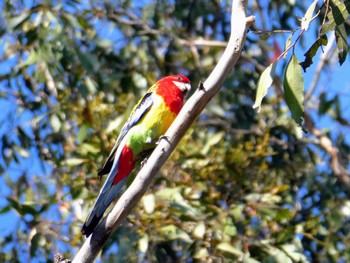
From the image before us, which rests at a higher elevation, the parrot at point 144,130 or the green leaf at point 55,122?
the parrot at point 144,130

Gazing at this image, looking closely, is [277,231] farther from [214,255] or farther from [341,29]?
[341,29]

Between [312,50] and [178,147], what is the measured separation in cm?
235

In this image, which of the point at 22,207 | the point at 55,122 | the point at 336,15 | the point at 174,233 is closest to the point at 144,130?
the point at 174,233

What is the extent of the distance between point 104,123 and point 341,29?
2.79 meters

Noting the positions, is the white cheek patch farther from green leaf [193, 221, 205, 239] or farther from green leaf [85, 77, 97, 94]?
green leaf [85, 77, 97, 94]

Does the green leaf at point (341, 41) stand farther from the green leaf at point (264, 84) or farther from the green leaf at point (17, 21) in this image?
the green leaf at point (17, 21)

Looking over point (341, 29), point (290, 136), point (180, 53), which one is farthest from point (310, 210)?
point (341, 29)

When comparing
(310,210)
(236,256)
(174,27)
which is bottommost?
(310,210)

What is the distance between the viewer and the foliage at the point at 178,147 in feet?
16.4

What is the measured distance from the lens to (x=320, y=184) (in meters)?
5.57

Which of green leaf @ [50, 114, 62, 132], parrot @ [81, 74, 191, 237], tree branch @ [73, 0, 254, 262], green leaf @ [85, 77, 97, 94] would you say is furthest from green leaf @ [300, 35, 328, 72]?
green leaf @ [50, 114, 62, 132]

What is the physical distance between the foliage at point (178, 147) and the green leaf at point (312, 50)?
1841 mm

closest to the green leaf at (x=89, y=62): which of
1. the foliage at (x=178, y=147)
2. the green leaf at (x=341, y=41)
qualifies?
the foliage at (x=178, y=147)

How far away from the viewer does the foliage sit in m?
5.00
